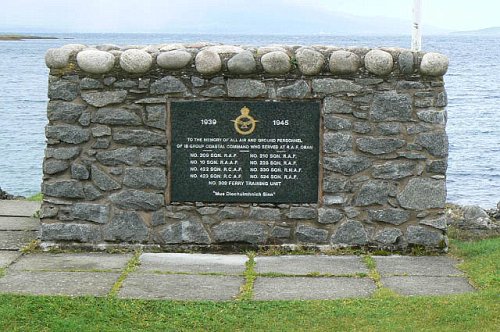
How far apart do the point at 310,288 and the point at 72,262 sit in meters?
2.08

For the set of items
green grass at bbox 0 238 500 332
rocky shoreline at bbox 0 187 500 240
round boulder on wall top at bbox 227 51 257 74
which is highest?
round boulder on wall top at bbox 227 51 257 74

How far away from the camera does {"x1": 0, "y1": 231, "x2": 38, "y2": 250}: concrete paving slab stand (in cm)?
844

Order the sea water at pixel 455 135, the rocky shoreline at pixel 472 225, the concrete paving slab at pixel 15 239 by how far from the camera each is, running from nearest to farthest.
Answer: the concrete paving slab at pixel 15 239 → the rocky shoreline at pixel 472 225 → the sea water at pixel 455 135

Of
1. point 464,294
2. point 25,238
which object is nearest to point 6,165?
point 25,238

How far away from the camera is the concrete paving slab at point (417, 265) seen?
25.4 ft

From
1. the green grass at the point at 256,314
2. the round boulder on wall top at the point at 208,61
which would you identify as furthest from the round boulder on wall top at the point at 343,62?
the green grass at the point at 256,314

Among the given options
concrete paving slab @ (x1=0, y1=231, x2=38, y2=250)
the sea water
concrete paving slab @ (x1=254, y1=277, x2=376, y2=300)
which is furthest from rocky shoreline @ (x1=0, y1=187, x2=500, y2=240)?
the sea water

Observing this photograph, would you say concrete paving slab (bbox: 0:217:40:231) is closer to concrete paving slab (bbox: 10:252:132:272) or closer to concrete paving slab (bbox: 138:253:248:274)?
concrete paving slab (bbox: 10:252:132:272)

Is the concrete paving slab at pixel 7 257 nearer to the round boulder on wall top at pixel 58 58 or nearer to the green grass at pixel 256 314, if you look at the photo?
the green grass at pixel 256 314

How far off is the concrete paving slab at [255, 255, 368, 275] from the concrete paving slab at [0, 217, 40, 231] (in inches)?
94.9

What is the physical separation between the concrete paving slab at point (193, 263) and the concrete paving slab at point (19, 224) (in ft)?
5.05

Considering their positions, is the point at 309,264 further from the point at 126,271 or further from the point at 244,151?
the point at 126,271

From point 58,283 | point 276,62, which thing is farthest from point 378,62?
point 58,283

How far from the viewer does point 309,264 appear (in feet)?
26.2
